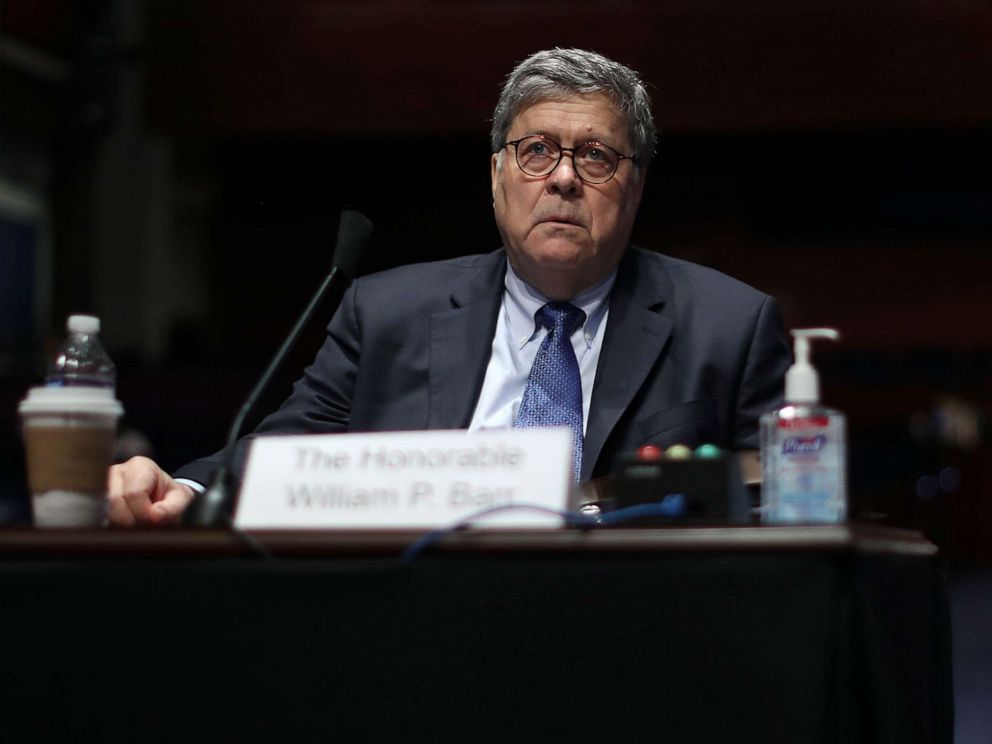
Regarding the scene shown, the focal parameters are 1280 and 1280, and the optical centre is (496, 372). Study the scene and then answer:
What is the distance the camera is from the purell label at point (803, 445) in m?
1.03

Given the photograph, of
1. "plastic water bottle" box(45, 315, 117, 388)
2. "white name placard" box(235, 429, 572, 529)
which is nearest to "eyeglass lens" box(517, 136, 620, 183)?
"plastic water bottle" box(45, 315, 117, 388)

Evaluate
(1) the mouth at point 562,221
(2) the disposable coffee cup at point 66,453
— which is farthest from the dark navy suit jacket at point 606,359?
(2) the disposable coffee cup at point 66,453

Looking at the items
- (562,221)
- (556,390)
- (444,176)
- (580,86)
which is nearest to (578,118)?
(580,86)

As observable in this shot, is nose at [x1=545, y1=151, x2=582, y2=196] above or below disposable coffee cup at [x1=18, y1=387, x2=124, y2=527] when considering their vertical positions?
above

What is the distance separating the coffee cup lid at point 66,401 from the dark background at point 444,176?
382cm

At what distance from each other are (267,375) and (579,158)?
0.74 metres

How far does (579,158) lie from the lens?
178 cm

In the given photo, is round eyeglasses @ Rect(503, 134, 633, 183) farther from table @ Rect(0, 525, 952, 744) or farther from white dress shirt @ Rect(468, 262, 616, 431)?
table @ Rect(0, 525, 952, 744)

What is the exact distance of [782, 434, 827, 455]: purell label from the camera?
40.7 inches

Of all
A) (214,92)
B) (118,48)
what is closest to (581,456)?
(214,92)

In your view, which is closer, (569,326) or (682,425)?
(682,425)

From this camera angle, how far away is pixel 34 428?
1090 millimetres

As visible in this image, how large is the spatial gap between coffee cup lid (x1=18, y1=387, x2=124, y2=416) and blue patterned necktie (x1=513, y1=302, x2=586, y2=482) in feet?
2.22

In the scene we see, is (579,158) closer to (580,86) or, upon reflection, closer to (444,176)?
(580,86)
